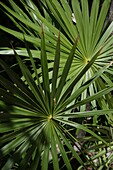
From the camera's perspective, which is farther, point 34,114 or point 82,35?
point 82,35

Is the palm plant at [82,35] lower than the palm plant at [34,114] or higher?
higher

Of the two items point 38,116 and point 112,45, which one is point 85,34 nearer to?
point 112,45

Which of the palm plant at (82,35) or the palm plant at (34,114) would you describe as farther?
the palm plant at (82,35)

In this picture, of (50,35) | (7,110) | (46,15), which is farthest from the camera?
(46,15)

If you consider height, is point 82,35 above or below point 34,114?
above

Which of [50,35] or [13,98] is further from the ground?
[50,35]

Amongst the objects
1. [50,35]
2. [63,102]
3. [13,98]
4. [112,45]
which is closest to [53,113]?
[63,102]

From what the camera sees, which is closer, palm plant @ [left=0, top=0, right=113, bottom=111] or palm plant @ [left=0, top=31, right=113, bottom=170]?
palm plant @ [left=0, top=31, right=113, bottom=170]

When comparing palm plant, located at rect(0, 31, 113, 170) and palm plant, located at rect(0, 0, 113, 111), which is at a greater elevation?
palm plant, located at rect(0, 0, 113, 111)

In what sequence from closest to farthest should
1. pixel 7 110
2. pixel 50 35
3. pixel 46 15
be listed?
pixel 7 110 → pixel 50 35 → pixel 46 15

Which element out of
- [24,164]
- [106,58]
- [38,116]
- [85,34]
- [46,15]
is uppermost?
[46,15]

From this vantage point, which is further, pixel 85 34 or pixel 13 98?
pixel 85 34
